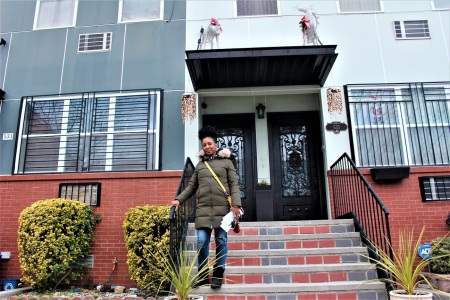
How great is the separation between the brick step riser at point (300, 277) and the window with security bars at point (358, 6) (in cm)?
488

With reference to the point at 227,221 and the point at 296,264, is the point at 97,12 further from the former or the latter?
the point at 296,264

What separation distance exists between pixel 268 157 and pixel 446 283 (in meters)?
3.43

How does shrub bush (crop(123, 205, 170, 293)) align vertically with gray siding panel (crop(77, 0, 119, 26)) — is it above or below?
below

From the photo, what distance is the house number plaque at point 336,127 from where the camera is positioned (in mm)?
6059

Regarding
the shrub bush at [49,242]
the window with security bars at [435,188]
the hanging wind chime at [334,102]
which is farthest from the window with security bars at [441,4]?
the shrub bush at [49,242]

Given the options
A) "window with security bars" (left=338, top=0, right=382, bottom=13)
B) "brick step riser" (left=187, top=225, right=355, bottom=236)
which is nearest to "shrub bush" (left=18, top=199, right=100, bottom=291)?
"brick step riser" (left=187, top=225, right=355, bottom=236)

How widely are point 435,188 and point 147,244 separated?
4605 millimetres

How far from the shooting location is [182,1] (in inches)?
268

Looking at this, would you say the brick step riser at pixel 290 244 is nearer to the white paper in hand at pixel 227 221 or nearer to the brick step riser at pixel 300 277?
the brick step riser at pixel 300 277

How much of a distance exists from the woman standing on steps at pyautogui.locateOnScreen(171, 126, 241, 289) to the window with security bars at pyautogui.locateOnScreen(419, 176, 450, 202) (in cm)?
363

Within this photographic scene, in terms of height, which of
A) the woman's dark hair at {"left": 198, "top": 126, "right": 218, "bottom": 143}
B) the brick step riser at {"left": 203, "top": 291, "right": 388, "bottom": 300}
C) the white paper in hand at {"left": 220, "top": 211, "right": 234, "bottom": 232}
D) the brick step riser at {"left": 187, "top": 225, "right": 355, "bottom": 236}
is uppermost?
the woman's dark hair at {"left": 198, "top": 126, "right": 218, "bottom": 143}

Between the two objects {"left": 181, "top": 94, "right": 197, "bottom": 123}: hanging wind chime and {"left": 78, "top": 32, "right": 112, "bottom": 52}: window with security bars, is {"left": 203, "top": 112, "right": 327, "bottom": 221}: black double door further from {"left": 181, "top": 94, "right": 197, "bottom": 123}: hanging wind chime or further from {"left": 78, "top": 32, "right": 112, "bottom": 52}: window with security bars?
{"left": 78, "top": 32, "right": 112, "bottom": 52}: window with security bars

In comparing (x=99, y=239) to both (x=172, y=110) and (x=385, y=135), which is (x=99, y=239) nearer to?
(x=172, y=110)

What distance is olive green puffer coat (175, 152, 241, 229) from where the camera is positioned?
3.64m
